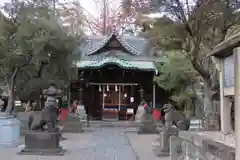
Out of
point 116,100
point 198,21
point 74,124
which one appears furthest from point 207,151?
point 116,100

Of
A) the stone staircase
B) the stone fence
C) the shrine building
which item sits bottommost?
the stone staircase

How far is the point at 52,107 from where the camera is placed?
11680 millimetres

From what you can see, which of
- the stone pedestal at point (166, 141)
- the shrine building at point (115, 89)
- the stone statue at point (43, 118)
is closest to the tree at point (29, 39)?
the stone statue at point (43, 118)

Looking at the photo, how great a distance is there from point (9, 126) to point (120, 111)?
14375 millimetres

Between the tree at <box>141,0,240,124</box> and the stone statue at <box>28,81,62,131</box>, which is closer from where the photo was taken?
the stone statue at <box>28,81,62,131</box>

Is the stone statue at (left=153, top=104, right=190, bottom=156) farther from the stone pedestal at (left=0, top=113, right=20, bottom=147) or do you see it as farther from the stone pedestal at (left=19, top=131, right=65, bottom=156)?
the stone pedestal at (left=0, top=113, right=20, bottom=147)

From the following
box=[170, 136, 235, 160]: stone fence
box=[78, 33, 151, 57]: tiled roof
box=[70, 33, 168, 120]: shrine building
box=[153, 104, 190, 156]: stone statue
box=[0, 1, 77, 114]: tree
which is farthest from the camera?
box=[78, 33, 151, 57]: tiled roof

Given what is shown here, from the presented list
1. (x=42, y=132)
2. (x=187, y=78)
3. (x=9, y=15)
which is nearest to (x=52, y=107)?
(x=42, y=132)

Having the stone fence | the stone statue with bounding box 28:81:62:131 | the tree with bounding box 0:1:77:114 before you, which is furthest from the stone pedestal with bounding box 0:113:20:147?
the stone fence

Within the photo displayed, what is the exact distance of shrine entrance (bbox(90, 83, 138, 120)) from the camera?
26188 mm

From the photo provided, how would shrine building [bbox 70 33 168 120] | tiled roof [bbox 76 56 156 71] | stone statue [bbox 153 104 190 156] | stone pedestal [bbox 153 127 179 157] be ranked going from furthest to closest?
1. shrine building [bbox 70 33 168 120]
2. tiled roof [bbox 76 56 156 71]
3. stone statue [bbox 153 104 190 156]
4. stone pedestal [bbox 153 127 179 157]

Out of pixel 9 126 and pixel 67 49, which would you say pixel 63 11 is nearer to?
pixel 67 49

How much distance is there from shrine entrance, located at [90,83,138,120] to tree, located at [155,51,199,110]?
Answer: 137 inches

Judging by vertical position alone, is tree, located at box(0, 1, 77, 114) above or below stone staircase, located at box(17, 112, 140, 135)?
above
